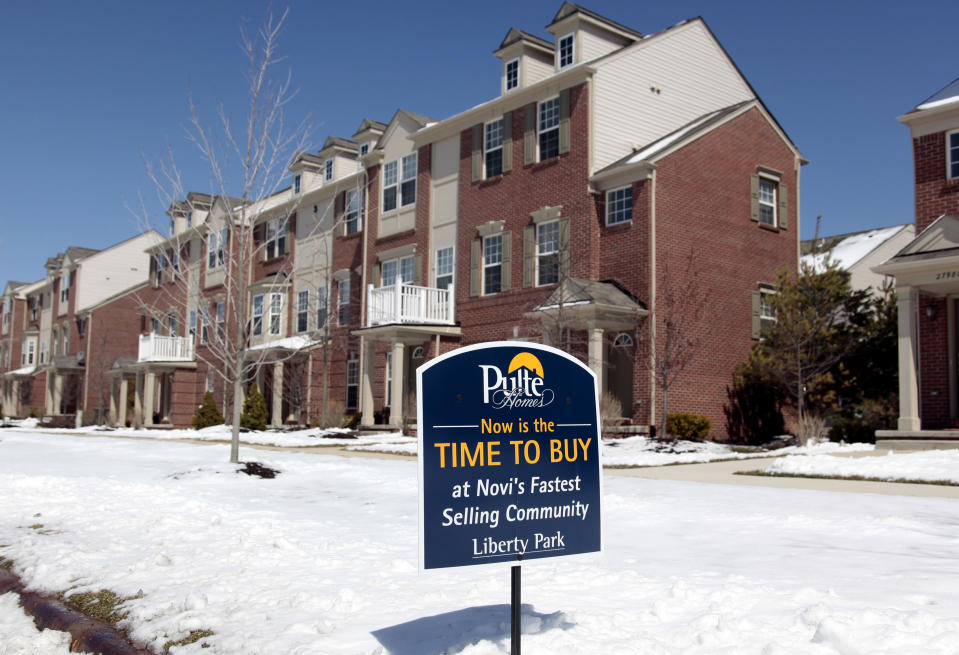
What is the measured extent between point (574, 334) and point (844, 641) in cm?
1907

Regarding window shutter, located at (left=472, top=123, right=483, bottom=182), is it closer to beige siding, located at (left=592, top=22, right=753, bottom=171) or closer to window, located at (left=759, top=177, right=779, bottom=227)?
beige siding, located at (left=592, top=22, right=753, bottom=171)

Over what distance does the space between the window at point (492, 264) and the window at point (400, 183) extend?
472 cm

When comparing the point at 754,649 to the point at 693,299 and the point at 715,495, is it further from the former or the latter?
the point at 693,299

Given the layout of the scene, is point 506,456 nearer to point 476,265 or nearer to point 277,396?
point 476,265

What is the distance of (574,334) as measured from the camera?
23.3 meters

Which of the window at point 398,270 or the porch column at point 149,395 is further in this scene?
the porch column at point 149,395

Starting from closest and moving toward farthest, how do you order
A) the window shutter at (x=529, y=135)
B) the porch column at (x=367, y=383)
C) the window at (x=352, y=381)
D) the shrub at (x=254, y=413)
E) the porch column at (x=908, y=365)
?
the porch column at (x=908, y=365), the window shutter at (x=529, y=135), the porch column at (x=367, y=383), the window at (x=352, y=381), the shrub at (x=254, y=413)

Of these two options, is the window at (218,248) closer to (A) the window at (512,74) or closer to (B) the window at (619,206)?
(A) the window at (512,74)

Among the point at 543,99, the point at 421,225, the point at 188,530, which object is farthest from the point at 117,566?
the point at 421,225

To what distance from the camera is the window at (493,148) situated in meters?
26.6

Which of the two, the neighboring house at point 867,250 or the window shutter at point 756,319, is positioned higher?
the neighboring house at point 867,250

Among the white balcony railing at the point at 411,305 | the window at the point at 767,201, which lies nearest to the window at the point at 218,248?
the white balcony railing at the point at 411,305

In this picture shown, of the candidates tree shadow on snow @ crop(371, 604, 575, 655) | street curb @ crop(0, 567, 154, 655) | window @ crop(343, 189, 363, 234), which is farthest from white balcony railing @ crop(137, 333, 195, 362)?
tree shadow on snow @ crop(371, 604, 575, 655)

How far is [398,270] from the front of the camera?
30.5 meters
